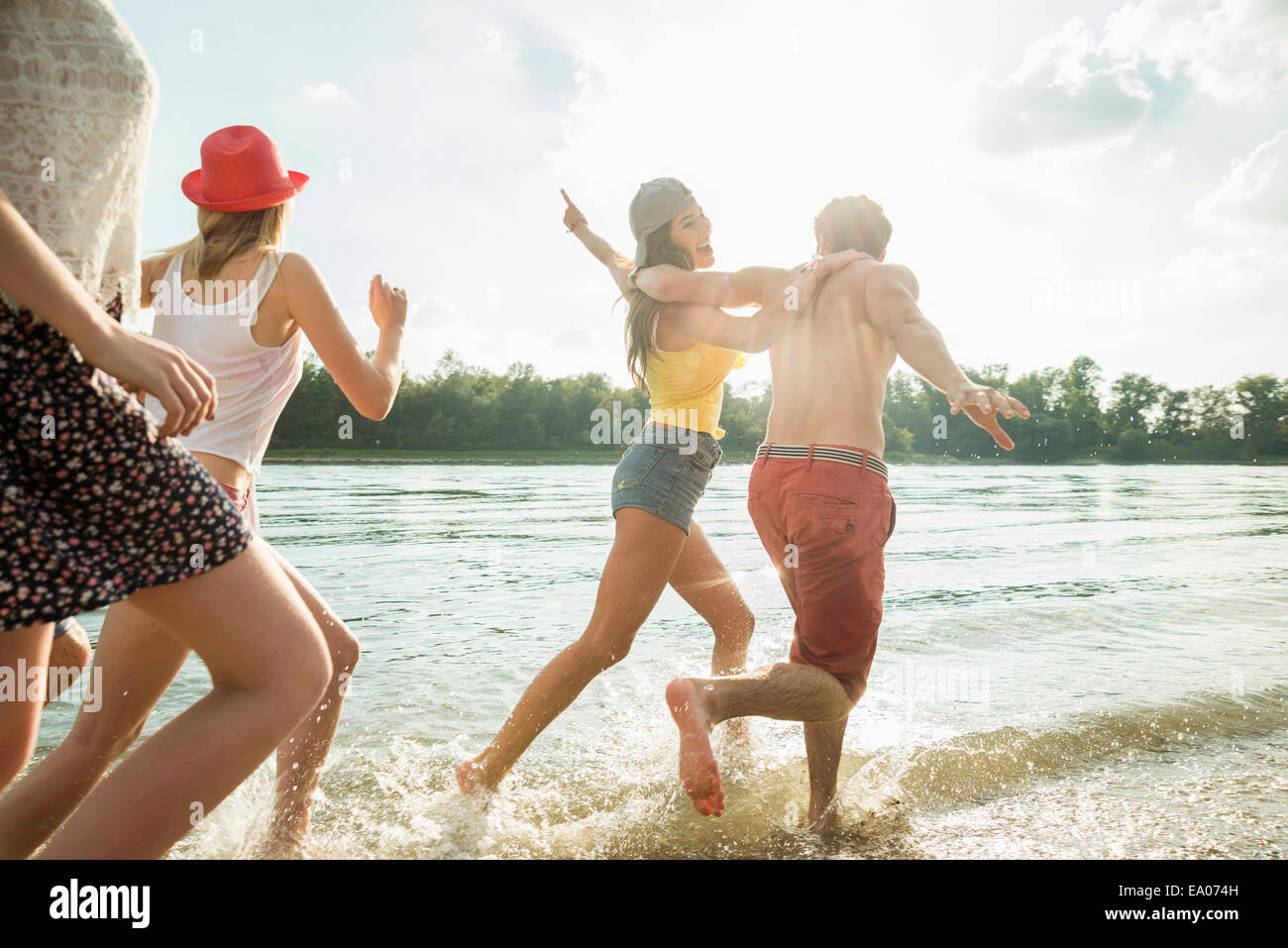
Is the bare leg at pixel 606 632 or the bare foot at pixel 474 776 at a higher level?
the bare leg at pixel 606 632

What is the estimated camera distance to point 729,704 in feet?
8.95

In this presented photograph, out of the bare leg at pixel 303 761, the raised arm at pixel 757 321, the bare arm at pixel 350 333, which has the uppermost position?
the raised arm at pixel 757 321

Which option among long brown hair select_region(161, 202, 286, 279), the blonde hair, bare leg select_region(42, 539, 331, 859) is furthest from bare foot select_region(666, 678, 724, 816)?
long brown hair select_region(161, 202, 286, 279)

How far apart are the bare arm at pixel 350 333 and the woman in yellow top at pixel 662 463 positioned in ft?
3.09

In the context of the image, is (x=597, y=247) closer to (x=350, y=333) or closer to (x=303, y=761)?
(x=350, y=333)

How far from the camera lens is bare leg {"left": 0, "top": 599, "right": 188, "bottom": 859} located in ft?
7.12

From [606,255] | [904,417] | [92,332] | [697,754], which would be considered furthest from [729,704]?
[904,417]

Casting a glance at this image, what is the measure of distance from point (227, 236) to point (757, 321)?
5.61 feet

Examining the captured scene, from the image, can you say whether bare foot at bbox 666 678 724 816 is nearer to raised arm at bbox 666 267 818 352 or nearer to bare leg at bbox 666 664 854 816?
bare leg at bbox 666 664 854 816

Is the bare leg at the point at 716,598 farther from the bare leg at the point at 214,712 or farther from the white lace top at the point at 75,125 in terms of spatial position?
the white lace top at the point at 75,125

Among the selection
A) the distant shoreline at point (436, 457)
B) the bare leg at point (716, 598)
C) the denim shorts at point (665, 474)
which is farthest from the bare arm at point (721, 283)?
the distant shoreline at point (436, 457)

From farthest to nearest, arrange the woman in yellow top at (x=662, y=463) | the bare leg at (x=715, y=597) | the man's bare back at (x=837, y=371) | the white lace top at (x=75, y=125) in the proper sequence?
the bare leg at (x=715, y=597)
the woman in yellow top at (x=662, y=463)
the man's bare back at (x=837, y=371)
the white lace top at (x=75, y=125)

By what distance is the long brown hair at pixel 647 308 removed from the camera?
3.46 m
